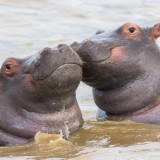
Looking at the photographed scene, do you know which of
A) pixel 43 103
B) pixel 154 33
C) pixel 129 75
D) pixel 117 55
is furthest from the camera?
pixel 154 33

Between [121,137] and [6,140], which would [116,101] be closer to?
[121,137]

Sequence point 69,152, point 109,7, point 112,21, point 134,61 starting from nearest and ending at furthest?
point 69,152
point 134,61
point 112,21
point 109,7

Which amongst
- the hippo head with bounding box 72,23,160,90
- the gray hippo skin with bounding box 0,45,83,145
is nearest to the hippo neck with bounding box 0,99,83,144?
the gray hippo skin with bounding box 0,45,83,145

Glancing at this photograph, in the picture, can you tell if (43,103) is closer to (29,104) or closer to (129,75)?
(29,104)

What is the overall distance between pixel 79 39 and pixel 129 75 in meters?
9.78

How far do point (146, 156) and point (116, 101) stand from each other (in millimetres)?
2108

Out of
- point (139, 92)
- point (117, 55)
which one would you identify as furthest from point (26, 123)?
point (139, 92)

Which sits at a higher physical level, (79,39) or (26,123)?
(79,39)

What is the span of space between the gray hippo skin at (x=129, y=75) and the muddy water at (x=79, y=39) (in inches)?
9.1

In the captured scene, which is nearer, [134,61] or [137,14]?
[134,61]

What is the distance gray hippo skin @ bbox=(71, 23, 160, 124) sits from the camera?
31.1 ft

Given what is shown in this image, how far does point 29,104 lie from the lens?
9008 mm

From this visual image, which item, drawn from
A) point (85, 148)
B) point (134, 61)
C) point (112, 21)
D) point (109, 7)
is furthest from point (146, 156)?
point (109, 7)

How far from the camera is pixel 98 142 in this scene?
8.88 metres
